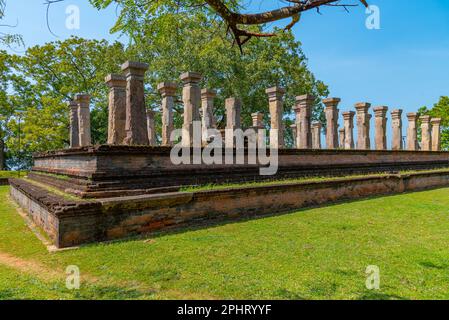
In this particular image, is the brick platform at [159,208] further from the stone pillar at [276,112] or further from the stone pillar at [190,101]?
the stone pillar at [190,101]

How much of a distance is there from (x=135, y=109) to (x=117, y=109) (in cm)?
108

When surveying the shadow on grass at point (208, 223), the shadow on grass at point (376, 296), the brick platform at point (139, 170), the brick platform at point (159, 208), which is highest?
the brick platform at point (139, 170)

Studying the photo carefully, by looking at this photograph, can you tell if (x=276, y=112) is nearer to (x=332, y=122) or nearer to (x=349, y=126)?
(x=332, y=122)

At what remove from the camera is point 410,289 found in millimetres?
3324

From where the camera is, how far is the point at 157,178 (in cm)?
693

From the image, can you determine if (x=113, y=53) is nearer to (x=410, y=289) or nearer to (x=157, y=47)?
(x=157, y=47)

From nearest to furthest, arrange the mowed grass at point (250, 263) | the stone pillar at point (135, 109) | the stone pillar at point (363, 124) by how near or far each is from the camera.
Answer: the mowed grass at point (250, 263)
the stone pillar at point (135, 109)
the stone pillar at point (363, 124)

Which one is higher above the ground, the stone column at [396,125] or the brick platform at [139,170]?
the stone column at [396,125]

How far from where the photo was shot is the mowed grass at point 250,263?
11.0 feet

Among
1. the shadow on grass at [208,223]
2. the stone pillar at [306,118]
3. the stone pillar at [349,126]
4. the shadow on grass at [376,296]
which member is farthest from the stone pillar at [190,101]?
the stone pillar at [349,126]

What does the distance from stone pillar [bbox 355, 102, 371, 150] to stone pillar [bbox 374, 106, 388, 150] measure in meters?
0.78

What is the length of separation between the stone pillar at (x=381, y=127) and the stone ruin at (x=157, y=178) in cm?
361

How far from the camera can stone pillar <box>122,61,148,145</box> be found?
25.3ft
